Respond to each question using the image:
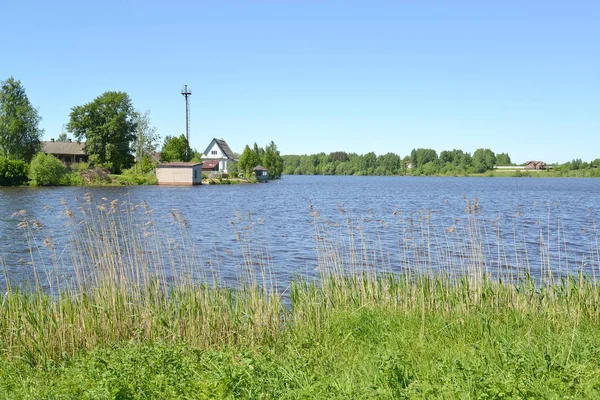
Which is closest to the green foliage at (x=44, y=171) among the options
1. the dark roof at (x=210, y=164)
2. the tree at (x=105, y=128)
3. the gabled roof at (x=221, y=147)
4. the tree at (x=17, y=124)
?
the tree at (x=17, y=124)

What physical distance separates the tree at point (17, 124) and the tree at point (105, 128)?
565 centimetres

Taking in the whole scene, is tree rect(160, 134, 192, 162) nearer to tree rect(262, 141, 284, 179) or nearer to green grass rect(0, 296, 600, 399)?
tree rect(262, 141, 284, 179)

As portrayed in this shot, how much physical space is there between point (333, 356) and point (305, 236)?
14711 mm

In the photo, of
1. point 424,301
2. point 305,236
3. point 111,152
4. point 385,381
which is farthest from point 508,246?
point 111,152

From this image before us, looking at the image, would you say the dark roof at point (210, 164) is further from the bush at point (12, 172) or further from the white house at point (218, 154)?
the bush at point (12, 172)

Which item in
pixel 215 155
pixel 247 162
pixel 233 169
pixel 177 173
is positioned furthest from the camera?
pixel 215 155

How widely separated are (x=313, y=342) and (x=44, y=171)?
5404cm

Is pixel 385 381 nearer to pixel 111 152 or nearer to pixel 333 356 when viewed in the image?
pixel 333 356

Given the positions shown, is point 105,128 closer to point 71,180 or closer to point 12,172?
point 71,180

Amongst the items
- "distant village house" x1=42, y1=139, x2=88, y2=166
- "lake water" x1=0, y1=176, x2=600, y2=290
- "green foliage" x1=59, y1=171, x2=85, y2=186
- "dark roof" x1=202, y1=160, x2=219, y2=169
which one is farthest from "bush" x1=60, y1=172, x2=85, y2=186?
"dark roof" x1=202, y1=160, x2=219, y2=169

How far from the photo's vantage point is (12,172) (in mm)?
53750

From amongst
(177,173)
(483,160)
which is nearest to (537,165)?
(483,160)

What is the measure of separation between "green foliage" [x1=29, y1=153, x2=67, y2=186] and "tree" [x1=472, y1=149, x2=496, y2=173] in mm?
152492

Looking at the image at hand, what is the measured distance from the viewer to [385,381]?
5.08m
